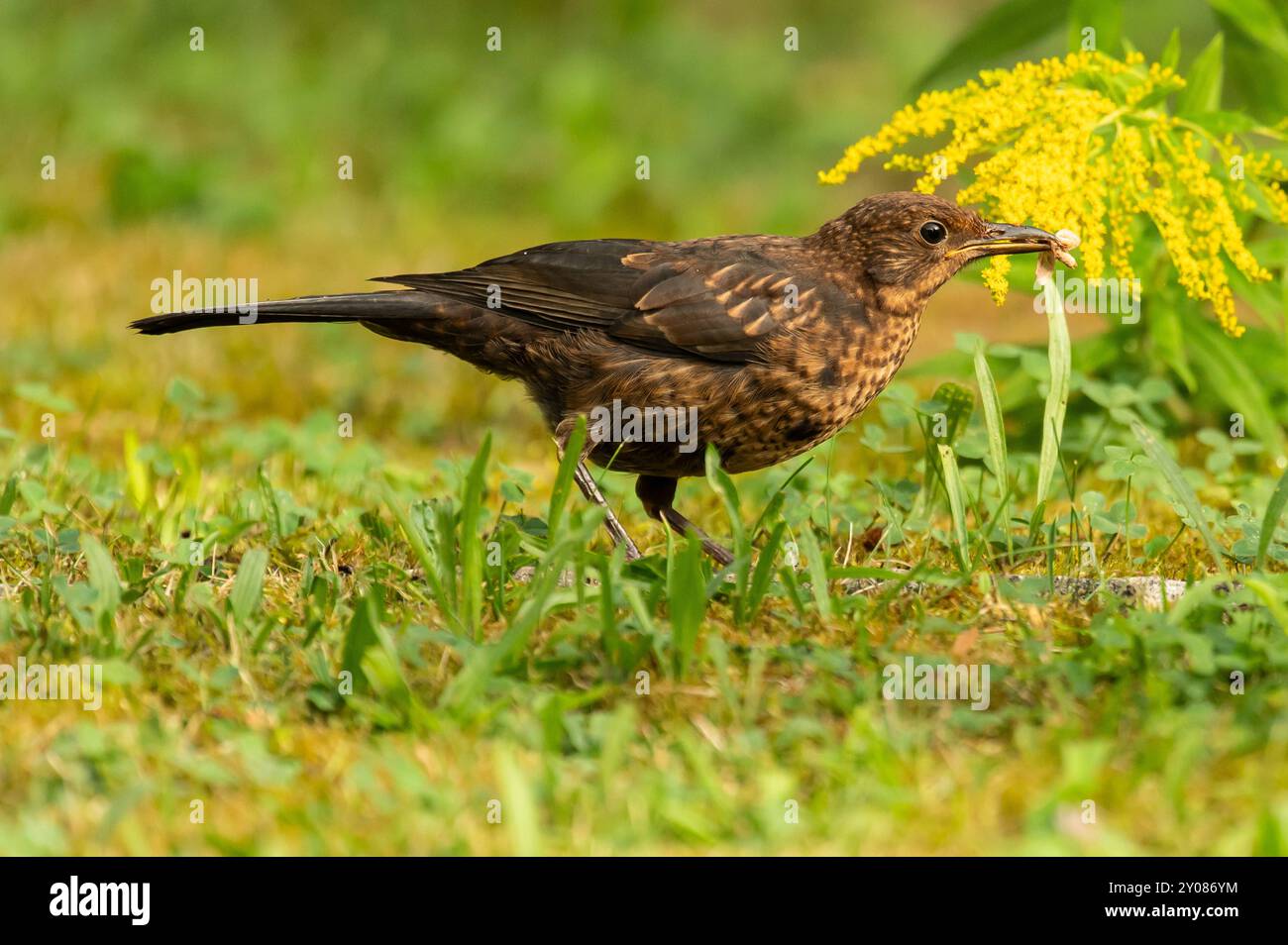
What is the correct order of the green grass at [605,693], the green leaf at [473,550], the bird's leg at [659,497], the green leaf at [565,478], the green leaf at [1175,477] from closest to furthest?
the green grass at [605,693]
the green leaf at [473,550]
the green leaf at [565,478]
the green leaf at [1175,477]
the bird's leg at [659,497]

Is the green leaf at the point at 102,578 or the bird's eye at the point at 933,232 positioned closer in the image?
the green leaf at the point at 102,578

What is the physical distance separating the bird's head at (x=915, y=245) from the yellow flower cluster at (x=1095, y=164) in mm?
70

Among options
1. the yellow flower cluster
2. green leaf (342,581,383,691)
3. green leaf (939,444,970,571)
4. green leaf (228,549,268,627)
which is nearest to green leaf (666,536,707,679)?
green leaf (342,581,383,691)

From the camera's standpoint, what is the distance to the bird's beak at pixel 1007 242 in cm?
438

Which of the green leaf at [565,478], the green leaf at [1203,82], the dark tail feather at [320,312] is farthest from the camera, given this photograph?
the green leaf at [1203,82]

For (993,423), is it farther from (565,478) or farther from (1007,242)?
(565,478)

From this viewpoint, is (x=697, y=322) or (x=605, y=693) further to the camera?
(x=697, y=322)

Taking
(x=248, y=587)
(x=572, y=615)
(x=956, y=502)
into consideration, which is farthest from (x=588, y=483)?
(x=248, y=587)

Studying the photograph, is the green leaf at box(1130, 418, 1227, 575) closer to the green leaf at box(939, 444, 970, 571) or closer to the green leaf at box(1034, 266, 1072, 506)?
the green leaf at box(1034, 266, 1072, 506)

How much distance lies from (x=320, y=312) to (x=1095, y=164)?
7.03 feet

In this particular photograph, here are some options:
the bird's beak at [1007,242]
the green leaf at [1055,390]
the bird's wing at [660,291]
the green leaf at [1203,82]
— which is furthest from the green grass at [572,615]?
→ the green leaf at [1203,82]

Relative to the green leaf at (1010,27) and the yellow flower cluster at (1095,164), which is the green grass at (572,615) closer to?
the yellow flower cluster at (1095,164)

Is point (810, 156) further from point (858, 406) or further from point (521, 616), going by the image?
point (521, 616)

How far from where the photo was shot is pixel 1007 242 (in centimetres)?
444
